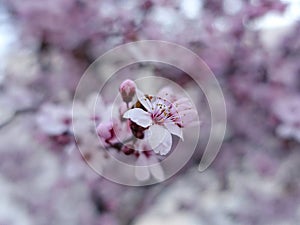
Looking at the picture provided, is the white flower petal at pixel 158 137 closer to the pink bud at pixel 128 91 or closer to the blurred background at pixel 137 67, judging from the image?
the pink bud at pixel 128 91

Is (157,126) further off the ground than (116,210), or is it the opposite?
(116,210)

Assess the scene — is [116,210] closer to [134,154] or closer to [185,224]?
[185,224]

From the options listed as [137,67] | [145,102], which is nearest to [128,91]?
[145,102]

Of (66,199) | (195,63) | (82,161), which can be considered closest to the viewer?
(82,161)

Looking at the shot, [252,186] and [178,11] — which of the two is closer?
[178,11]

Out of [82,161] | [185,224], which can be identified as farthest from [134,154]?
[185,224]

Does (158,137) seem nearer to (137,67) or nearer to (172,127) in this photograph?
(172,127)

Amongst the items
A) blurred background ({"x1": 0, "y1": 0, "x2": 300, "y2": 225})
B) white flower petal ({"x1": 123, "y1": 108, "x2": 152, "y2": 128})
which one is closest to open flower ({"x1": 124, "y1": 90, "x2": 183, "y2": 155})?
white flower petal ({"x1": 123, "y1": 108, "x2": 152, "y2": 128})

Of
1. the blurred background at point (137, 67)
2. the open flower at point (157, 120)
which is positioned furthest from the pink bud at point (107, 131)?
the blurred background at point (137, 67)
